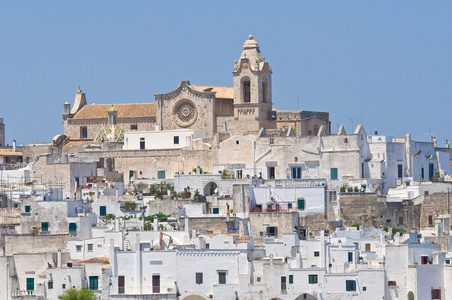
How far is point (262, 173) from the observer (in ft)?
239

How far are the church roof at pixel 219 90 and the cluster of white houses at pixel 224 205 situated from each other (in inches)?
11.7

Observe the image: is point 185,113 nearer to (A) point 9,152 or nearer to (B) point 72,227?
(A) point 9,152

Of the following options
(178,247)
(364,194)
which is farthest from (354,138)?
(178,247)

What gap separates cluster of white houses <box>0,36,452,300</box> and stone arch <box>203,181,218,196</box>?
11 cm

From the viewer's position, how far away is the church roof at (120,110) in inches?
3241

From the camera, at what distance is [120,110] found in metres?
83.1

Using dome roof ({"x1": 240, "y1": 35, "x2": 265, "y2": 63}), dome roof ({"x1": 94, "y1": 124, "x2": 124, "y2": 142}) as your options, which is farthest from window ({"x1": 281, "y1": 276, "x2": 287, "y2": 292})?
dome roof ({"x1": 94, "y1": 124, "x2": 124, "y2": 142})

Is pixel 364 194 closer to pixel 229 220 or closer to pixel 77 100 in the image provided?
pixel 229 220

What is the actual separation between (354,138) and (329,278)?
12727 mm

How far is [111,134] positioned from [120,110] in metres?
2.36

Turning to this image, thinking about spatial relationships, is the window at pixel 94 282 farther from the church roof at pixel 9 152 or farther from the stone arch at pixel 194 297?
the church roof at pixel 9 152

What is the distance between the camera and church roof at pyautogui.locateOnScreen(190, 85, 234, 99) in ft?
262

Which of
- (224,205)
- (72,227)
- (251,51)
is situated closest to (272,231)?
(224,205)

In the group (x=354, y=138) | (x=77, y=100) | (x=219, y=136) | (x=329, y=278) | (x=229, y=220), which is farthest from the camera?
(x=77, y=100)
